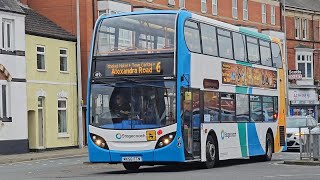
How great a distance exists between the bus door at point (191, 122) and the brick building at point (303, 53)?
1945 inches

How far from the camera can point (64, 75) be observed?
157ft

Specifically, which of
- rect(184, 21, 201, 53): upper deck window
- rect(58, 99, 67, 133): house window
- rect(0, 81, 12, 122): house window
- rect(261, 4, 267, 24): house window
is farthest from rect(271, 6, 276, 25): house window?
rect(184, 21, 201, 53): upper deck window

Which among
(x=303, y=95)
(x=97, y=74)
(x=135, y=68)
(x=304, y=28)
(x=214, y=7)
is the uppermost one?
(x=214, y=7)

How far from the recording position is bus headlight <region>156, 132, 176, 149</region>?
22922mm

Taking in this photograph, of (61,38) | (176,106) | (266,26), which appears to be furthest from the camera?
(266,26)

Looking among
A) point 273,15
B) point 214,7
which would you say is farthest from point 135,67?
point 273,15

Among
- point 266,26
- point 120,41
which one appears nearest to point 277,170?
point 120,41

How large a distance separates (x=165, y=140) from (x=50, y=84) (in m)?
24.6

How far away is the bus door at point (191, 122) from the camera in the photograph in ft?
76.8

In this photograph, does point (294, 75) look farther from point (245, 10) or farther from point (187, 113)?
point (187, 113)

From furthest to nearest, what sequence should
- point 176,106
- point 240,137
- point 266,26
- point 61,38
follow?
point 266,26 → point 61,38 → point 240,137 → point 176,106

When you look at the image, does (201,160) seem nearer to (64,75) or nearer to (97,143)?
(97,143)

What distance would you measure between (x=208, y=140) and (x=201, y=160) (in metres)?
0.88

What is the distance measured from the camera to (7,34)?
1695 inches
